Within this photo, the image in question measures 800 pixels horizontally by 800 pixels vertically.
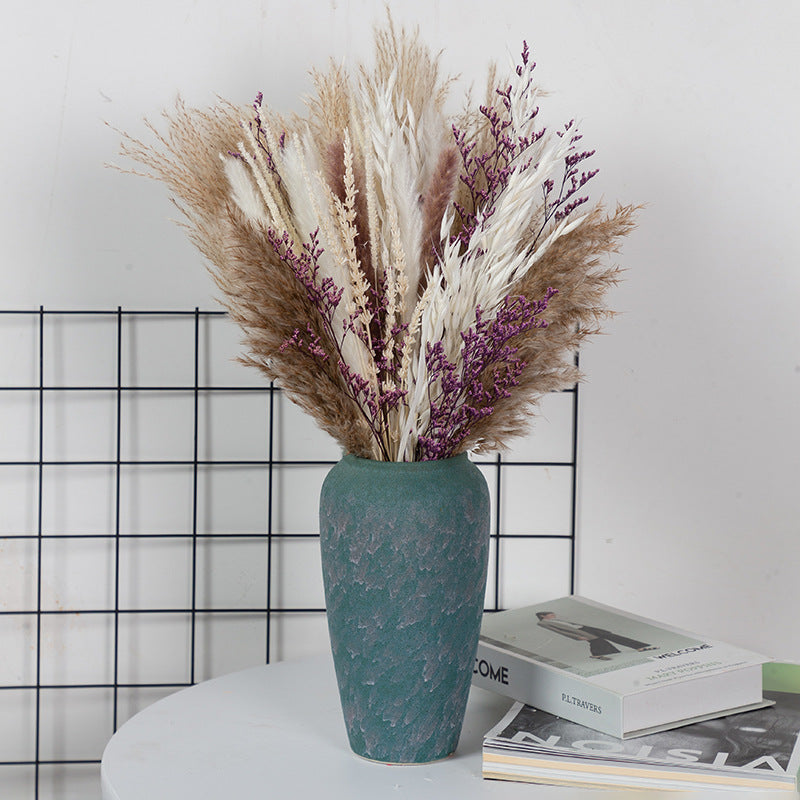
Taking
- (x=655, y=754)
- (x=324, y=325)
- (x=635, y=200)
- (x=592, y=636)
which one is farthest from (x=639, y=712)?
(x=635, y=200)

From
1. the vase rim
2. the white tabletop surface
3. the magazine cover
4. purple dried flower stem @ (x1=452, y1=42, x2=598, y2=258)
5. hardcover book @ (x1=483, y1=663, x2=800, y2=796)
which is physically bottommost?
the white tabletop surface

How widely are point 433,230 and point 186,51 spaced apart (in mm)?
499

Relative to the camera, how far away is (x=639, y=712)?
0.75m

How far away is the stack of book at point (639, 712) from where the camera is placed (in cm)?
72

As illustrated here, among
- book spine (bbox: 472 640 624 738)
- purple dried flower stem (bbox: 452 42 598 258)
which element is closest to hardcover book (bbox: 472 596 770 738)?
book spine (bbox: 472 640 624 738)

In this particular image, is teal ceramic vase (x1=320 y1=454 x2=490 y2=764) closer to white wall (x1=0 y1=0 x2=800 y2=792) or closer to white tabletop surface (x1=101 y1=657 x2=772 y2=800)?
white tabletop surface (x1=101 y1=657 x2=772 y2=800)

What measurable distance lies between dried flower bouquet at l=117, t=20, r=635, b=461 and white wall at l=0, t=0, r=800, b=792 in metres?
0.34

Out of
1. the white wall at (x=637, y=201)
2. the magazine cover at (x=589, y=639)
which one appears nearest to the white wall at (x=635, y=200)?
the white wall at (x=637, y=201)

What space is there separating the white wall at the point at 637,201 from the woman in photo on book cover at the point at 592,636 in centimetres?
25

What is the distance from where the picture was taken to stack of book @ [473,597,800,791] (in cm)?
72

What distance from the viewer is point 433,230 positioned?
739mm

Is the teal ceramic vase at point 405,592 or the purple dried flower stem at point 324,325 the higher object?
the purple dried flower stem at point 324,325

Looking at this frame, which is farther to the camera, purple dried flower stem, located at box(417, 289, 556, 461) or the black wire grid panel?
the black wire grid panel

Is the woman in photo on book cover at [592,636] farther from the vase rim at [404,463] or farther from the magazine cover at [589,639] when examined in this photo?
the vase rim at [404,463]
